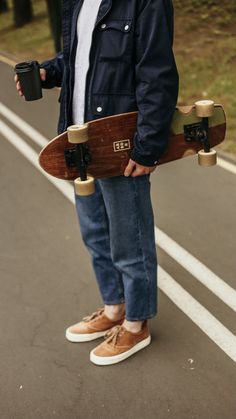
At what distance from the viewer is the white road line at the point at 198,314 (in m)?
3.17

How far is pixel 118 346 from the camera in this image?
10.2 ft

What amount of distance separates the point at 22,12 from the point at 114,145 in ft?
51.7

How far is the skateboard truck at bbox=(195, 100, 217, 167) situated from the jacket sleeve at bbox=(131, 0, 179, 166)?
0.60 ft

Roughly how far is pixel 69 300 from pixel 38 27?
14069 millimetres

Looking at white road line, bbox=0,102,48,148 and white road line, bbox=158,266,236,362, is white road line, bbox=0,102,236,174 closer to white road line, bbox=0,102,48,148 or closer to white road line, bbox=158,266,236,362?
white road line, bbox=0,102,48,148

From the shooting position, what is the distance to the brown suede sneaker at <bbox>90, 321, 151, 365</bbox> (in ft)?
10.2

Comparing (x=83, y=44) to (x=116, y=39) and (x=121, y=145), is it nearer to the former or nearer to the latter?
(x=116, y=39)

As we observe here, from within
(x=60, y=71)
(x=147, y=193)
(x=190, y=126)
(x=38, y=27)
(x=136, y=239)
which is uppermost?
(x=60, y=71)

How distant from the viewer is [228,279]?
377 cm

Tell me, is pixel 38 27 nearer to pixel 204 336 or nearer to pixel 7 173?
pixel 7 173

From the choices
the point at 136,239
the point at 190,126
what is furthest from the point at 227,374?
the point at 190,126

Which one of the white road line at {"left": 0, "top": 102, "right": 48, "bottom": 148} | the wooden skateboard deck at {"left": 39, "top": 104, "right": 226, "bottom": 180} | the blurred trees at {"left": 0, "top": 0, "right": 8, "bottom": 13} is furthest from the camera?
the blurred trees at {"left": 0, "top": 0, "right": 8, "bottom": 13}

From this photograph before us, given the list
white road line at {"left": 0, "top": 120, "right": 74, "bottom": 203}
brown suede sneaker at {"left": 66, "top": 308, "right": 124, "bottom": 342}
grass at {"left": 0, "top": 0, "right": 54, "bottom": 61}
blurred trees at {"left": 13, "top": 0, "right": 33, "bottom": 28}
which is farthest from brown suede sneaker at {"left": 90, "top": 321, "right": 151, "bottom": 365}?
blurred trees at {"left": 13, "top": 0, "right": 33, "bottom": 28}

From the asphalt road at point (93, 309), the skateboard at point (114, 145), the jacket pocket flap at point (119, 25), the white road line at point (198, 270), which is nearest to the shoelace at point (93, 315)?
the asphalt road at point (93, 309)
